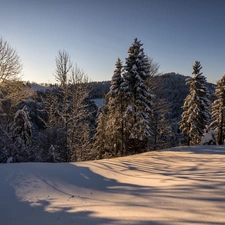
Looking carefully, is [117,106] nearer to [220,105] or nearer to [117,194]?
[220,105]

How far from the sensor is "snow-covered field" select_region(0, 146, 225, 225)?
394 cm

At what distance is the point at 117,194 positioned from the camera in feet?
18.8

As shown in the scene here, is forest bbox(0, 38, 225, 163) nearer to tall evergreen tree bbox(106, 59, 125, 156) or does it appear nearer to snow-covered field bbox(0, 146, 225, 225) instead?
tall evergreen tree bbox(106, 59, 125, 156)

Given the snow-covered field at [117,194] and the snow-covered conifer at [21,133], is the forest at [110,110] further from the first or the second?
the snow-covered field at [117,194]

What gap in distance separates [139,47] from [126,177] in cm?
1370

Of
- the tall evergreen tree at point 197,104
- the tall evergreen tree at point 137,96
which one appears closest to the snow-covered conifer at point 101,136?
the tall evergreen tree at point 137,96

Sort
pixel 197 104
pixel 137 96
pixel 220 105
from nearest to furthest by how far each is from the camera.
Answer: pixel 137 96, pixel 197 104, pixel 220 105

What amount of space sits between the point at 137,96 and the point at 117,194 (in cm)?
1321

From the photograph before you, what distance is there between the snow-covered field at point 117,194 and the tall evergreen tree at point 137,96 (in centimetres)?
822

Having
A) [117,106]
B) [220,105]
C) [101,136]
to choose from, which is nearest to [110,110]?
[117,106]

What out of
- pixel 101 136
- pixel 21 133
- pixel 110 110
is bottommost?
pixel 101 136

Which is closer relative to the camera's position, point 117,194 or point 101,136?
point 117,194

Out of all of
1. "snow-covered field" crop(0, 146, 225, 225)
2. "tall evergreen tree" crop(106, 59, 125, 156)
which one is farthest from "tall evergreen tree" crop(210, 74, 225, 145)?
"snow-covered field" crop(0, 146, 225, 225)

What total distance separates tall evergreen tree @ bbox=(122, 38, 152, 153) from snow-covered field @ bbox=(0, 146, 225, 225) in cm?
822
